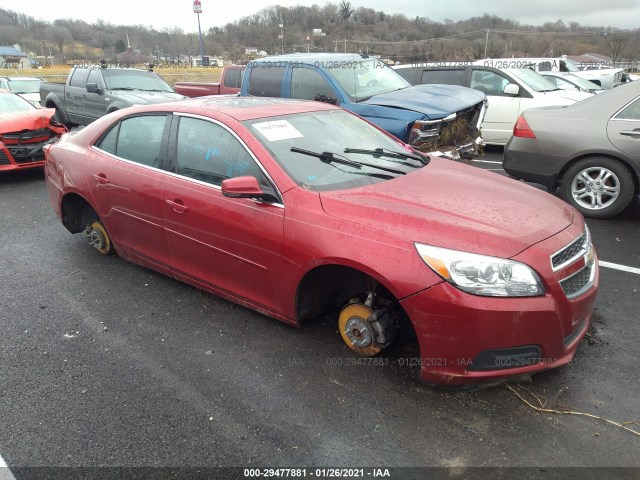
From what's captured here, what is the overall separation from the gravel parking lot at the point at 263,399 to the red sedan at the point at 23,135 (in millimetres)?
4595

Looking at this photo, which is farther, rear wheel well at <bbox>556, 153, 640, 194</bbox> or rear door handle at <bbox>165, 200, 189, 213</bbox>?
rear wheel well at <bbox>556, 153, 640, 194</bbox>

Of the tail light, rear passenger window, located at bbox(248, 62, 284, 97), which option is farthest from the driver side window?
the tail light

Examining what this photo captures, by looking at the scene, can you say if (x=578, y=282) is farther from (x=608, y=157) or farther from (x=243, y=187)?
(x=608, y=157)

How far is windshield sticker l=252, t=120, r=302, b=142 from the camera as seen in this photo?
3.10m

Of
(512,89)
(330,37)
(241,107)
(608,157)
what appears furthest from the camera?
(330,37)

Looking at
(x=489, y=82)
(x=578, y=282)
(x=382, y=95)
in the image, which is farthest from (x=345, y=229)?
(x=489, y=82)

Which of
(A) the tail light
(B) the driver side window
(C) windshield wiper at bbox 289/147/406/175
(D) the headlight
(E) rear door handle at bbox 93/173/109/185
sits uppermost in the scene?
(B) the driver side window

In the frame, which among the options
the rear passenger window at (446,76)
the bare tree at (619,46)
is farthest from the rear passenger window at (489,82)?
the bare tree at (619,46)

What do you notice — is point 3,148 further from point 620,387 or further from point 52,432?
point 620,387

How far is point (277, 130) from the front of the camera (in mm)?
3182

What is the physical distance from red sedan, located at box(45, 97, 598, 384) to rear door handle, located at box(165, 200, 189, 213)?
0.01 m

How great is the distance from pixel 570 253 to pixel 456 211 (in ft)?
2.17

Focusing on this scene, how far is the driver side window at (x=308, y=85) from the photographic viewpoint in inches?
256

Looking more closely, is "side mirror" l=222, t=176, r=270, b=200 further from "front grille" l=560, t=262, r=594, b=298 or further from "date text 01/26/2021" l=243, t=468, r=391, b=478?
"front grille" l=560, t=262, r=594, b=298
